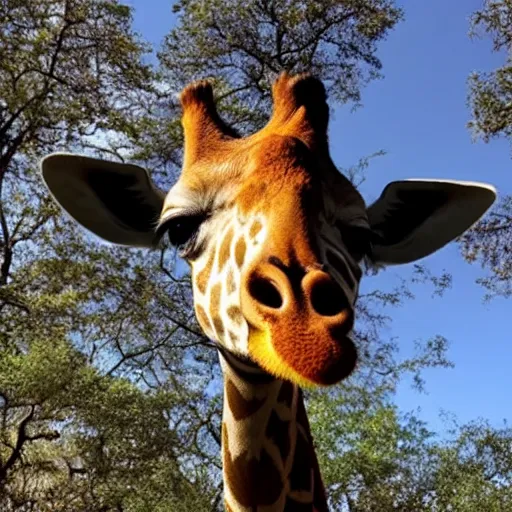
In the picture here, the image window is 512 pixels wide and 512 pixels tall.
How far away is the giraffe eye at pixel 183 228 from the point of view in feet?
7.25

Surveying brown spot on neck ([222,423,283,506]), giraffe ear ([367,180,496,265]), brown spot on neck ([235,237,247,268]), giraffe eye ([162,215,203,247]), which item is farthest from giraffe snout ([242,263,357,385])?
giraffe ear ([367,180,496,265])

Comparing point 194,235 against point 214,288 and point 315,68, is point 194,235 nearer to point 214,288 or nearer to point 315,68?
point 214,288

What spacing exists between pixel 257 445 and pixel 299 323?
2.85ft

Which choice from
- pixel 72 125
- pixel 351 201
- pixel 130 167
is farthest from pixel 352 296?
pixel 72 125

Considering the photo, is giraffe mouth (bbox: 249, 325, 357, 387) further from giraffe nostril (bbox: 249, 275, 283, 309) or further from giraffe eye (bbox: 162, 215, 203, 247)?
giraffe eye (bbox: 162, 215, 203, 247)

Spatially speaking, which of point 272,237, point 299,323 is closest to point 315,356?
point 299,323

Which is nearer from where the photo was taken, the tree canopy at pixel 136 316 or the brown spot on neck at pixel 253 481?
the brown spot on neck at pixel 253 481

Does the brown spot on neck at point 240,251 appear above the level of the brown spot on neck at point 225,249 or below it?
below

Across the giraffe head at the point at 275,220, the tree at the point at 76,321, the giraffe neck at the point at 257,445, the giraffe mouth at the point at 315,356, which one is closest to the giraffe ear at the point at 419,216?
the giraffe head at the point at 275,220

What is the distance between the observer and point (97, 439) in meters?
10.4

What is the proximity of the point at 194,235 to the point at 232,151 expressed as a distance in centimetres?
31

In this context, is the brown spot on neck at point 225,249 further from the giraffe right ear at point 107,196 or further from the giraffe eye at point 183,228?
the giraffe right ear at point 107,196

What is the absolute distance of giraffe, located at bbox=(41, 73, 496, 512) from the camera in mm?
1634

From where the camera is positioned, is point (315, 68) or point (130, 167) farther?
point (315, 68)
